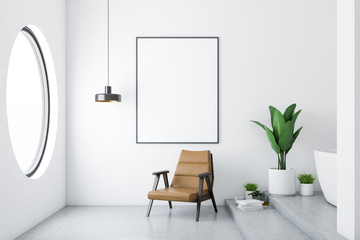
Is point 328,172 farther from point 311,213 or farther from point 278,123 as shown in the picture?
point 278,123

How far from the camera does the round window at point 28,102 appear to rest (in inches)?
187

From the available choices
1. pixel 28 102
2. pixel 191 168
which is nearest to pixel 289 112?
pixel 191 168

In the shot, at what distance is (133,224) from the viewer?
4125 millimetres

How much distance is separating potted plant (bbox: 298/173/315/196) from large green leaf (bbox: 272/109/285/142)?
0.65m

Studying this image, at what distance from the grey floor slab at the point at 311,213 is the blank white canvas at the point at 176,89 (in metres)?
1.37

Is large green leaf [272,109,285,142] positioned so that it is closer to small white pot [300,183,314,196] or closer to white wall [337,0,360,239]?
small white pot [300,183,314,196]

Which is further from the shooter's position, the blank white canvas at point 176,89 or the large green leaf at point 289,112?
the blank white canvas at point 176,89

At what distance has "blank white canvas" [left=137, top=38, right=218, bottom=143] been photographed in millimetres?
5148

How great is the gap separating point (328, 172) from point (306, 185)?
0.75m

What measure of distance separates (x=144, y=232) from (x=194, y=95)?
7.04 ft

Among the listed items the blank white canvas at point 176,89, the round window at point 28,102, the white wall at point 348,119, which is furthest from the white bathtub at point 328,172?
the round window at point 28,102

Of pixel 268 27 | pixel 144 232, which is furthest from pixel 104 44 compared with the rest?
pixel 144 232

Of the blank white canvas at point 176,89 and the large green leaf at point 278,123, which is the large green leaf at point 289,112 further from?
the blank white canvas at point 176,89

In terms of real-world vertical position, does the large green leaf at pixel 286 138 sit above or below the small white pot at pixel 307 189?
above
